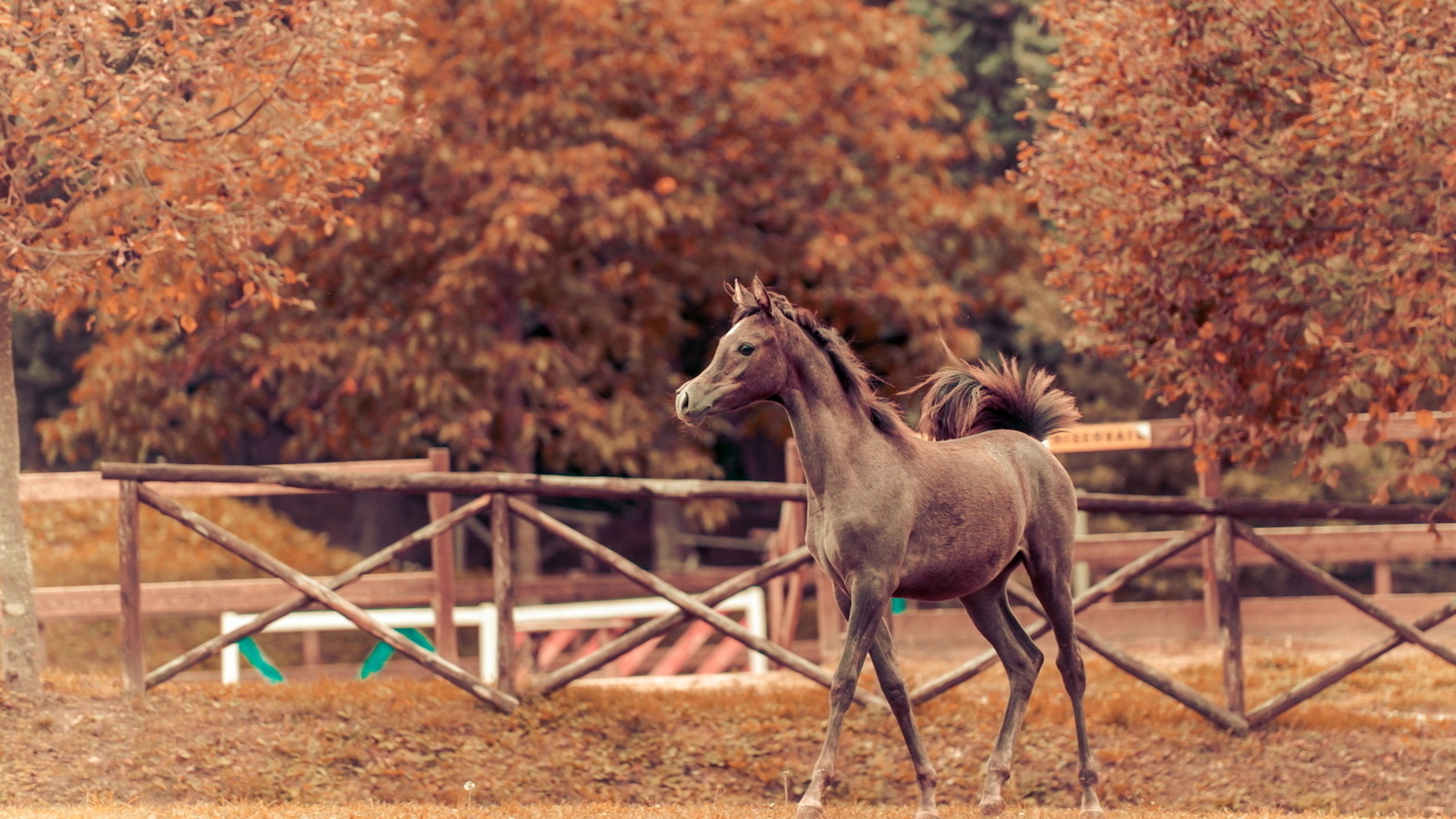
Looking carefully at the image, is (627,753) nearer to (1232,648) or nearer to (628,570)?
(628,570)

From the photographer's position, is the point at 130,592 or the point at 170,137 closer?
the point at 170,137

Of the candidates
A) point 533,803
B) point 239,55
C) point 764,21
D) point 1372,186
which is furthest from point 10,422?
point 764,21

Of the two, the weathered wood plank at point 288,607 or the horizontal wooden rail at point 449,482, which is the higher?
the horizontal wooden rail at point 449,482

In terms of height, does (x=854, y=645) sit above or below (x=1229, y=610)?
above

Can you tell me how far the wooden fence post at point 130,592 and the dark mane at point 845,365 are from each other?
410 centimetres

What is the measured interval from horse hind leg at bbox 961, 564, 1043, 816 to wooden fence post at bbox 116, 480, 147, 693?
15.0 feet

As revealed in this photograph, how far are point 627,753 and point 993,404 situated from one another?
9.20 feet

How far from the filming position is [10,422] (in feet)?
27.0

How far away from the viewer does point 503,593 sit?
332 inches

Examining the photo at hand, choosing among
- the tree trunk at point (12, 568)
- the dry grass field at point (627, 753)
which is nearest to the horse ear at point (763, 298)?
the dry grass field at point (627, 753)

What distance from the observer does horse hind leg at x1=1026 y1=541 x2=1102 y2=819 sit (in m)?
6.66

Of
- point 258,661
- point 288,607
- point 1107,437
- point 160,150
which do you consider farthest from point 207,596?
point 1107,437

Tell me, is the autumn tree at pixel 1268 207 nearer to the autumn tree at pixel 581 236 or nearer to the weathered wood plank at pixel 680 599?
the weathered wood plank at pixel 680 599

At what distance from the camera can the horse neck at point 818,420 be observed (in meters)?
5.93
